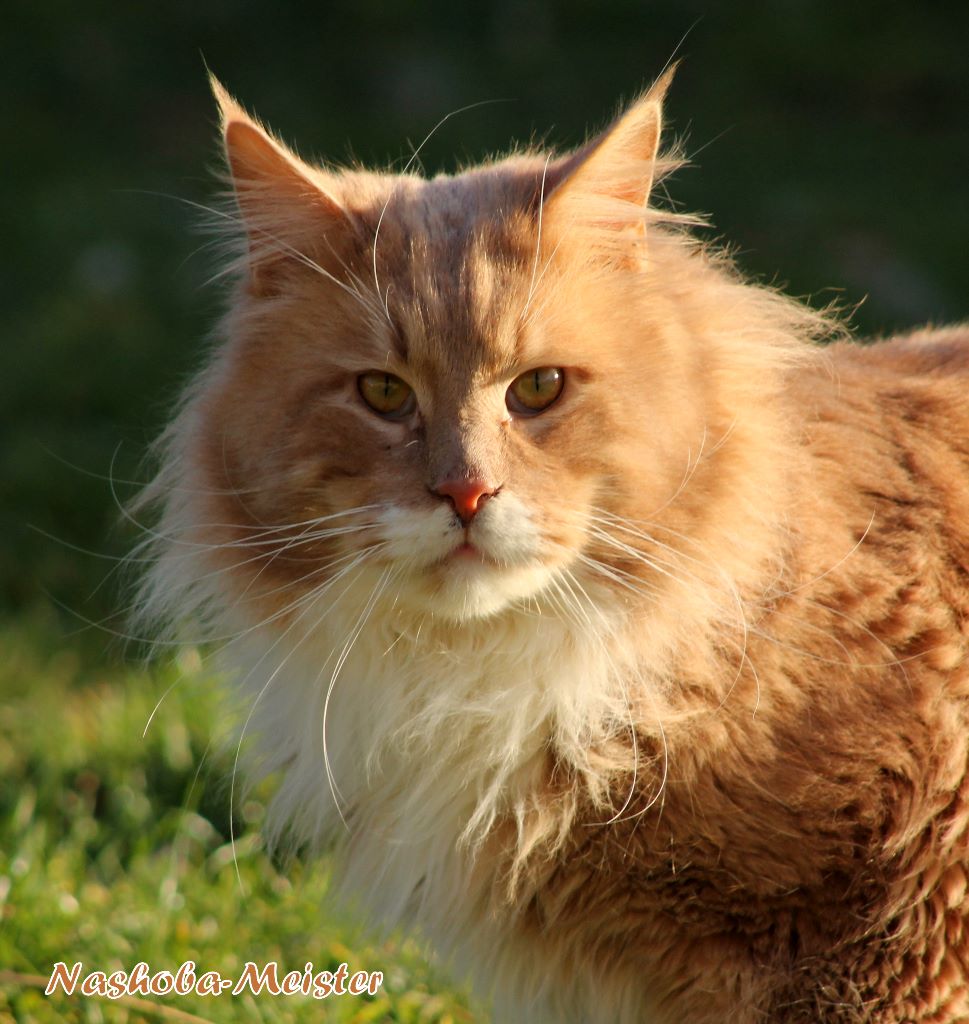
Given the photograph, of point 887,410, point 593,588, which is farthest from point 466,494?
point 887,410

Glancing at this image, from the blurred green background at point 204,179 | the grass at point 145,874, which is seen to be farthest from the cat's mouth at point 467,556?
the blurred green background at point 204,179

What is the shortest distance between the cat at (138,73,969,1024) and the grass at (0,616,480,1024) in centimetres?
47

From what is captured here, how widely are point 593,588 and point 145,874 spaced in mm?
1438

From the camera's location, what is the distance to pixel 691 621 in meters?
2.16

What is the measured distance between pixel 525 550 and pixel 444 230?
1.86 ft

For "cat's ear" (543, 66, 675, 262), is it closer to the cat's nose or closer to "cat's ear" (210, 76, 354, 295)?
"cat's ear" (210, 76, 354, 295)

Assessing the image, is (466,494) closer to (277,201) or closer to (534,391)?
(534,391)

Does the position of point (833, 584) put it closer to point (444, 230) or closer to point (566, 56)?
point (444, 230)

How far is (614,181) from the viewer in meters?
2.22

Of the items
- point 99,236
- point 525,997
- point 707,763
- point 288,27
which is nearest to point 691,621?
point 707,763

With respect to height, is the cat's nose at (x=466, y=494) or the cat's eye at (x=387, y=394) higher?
the cat's eye at (x=387, y=394)

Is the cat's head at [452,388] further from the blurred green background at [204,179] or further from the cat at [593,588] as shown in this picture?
the blurred green background at [204,179]

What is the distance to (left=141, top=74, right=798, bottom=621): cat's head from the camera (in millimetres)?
2010

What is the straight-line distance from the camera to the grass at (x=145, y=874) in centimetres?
259
